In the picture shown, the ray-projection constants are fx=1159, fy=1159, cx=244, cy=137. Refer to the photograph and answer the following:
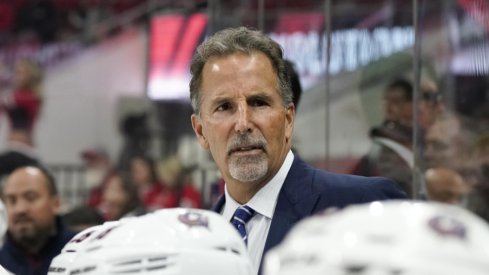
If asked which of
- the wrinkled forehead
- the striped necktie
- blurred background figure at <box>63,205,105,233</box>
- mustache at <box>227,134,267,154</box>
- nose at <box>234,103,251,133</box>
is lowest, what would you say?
blurred background figure at <box>63,205,105,233</box>

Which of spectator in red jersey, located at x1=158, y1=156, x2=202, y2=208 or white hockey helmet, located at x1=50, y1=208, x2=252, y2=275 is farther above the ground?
white hockey helmet, located at x1=50, y1=208, x2=252, y2=275

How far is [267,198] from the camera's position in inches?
96.5

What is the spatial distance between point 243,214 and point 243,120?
0.64 ft

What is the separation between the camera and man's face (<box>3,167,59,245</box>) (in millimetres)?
3998

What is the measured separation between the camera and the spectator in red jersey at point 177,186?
5.00m

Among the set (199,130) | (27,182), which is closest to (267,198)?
(199,130)

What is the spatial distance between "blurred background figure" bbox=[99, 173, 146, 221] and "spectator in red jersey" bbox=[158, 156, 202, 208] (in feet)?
0.64

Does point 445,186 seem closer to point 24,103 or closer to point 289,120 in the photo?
point 289,120

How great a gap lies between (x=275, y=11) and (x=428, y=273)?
297 centimetres

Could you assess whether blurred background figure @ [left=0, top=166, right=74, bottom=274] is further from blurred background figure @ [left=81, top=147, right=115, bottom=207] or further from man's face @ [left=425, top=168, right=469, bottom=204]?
blurred background figure @ [left=81, top=147, right=115, bottom=207]

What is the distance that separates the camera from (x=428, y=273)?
3.55ft

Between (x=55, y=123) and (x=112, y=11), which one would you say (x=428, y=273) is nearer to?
(x=55, y=123)

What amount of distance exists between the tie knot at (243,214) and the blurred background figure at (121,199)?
2.82 metres

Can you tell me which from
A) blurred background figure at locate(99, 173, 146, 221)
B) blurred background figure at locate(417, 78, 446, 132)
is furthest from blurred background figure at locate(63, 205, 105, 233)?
blurred background figure at locate(417, 78, 446, 132)
